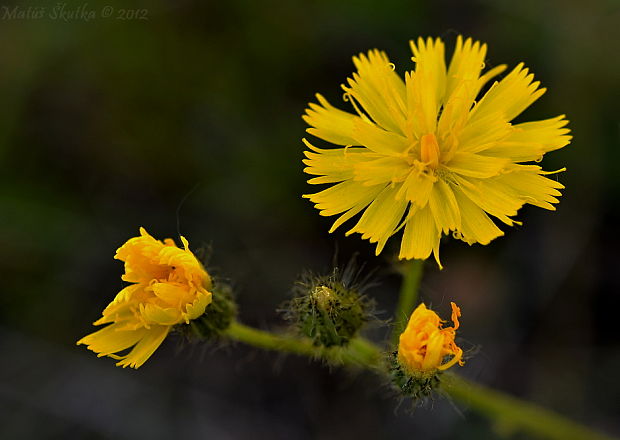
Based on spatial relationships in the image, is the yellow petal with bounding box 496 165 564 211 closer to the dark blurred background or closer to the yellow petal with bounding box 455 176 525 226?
the yellow petal with bounding box 455 176 525 226

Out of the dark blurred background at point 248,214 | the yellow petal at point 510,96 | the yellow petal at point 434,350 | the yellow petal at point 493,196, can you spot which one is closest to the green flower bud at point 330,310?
the yellow petal at point 434,350

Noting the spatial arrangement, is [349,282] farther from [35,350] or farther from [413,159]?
[35,350]

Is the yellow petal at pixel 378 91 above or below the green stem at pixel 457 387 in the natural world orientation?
above

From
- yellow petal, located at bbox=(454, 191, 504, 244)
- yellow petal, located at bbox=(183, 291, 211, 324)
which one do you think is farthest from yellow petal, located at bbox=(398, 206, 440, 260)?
yellow petal, located at bbox=(183, 291, 211, 324)

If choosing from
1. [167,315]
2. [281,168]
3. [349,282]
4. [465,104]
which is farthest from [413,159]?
[281,168]

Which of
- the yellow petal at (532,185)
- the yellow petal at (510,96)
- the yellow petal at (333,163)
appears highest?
the yellow petal at (510,96)

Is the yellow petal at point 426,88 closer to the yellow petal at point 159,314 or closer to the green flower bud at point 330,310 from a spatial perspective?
the green flower bud at point 330,310
